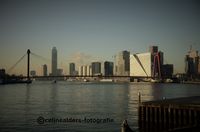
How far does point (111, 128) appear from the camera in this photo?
26.9 meters

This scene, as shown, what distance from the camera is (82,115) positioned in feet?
113

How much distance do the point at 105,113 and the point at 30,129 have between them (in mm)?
10841

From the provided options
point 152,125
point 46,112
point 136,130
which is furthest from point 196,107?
point 46,112

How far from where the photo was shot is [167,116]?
76.3ft

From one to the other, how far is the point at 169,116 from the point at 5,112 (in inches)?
827

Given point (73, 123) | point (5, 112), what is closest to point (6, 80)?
point (5, 112)

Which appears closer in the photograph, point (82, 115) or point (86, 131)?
point (86, 131)

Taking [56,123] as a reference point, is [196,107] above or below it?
above

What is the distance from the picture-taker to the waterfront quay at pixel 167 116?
71.3 feet

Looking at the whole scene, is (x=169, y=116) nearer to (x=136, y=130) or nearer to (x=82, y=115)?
(x=136, y=130)

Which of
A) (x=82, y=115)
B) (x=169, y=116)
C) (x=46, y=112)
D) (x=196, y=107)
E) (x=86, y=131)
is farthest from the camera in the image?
(x=46, y=112)

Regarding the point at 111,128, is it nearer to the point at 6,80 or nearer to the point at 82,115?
the point at 82,115

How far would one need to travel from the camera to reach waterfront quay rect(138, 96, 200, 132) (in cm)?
2173

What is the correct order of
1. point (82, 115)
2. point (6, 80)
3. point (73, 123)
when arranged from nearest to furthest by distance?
point (73, 123) < point (82, 115) < point (6, 80)
